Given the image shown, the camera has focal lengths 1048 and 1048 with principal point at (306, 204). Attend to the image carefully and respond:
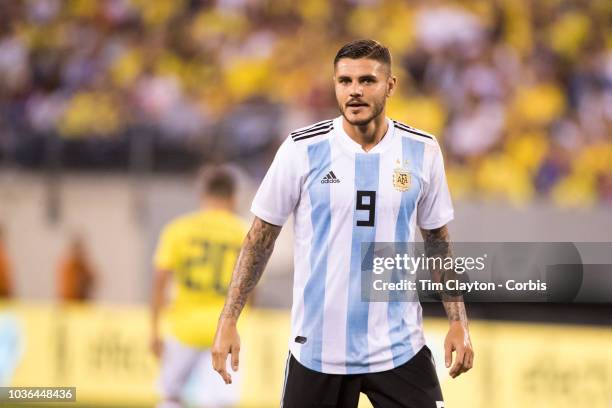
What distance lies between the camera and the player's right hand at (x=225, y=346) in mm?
3951

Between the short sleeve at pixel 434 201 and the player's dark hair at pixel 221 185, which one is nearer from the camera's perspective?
the short sleeve at pixel 434 201

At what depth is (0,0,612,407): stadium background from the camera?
31.3 ft

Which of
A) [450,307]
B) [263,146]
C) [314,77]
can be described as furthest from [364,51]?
[314,77]

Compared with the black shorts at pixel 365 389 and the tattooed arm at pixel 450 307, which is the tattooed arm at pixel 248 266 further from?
the tattooed arm at pixel 450 307

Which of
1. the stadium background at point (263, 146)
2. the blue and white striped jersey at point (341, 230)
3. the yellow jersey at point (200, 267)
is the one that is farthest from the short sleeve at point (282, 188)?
the stadium background at point (263, 146)

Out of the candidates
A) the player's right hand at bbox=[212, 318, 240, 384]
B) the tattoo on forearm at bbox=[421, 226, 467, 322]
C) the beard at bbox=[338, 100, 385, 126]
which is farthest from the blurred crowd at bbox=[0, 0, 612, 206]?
the player's right hand at bbox=[212, 318, 240, 384]

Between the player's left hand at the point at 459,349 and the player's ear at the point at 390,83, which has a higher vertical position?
the player's ear at the point at 390,83

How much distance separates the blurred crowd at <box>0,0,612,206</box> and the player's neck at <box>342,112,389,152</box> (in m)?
6.02

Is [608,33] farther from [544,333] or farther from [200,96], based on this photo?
[200,96]

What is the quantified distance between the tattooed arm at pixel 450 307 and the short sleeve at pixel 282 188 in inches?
22.8

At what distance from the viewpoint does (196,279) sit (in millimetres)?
7461

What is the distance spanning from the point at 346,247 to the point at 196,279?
3563 millimetres

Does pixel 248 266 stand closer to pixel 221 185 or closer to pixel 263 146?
pixel 221 185

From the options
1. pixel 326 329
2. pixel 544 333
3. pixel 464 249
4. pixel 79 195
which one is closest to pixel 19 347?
pixel 79 195
